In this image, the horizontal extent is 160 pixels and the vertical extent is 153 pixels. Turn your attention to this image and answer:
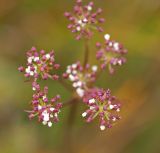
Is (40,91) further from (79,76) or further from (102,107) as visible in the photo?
(79,76)

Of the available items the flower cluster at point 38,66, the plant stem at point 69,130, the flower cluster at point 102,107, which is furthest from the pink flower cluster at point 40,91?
the plant stem at point 69,130

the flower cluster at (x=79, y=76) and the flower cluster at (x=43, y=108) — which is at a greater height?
the flower cluster at (x=79, y=76)

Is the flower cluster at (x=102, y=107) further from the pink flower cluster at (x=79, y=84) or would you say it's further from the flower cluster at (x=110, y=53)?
the flower cluster at (x=110, y=53)

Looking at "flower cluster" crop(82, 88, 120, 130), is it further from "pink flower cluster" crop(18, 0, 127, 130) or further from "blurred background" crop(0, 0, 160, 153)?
"blurred background" crop(0, 0, 160, 153)

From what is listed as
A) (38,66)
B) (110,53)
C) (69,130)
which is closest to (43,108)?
(38,66)

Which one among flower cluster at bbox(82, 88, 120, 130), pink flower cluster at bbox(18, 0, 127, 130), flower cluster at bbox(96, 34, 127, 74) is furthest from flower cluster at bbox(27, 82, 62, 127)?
flower cluster at bbox(96, 34, 127, 74)

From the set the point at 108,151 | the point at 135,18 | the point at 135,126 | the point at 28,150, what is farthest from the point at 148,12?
the point at 28,150
